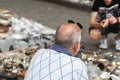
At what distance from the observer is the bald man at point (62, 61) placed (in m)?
1.94

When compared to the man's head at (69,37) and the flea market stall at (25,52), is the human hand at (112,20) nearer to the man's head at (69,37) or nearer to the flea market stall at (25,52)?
the flea market stall at (25,52)

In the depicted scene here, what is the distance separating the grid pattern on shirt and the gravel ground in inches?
110

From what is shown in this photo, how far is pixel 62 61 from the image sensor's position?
1969 millimetres

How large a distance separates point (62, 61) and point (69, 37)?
0.53 ft

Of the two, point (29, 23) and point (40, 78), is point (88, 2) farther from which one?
point (40, 78)

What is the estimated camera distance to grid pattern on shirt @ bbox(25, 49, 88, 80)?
193cm

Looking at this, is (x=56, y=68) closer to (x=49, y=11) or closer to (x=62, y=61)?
(x=62, y=61)

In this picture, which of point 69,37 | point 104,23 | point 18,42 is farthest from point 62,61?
point 104,23

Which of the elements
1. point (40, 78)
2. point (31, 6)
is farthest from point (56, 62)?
point (31, 6)

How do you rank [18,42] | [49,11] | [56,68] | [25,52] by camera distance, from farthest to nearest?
[49,11] < [18,42] < [25,52] < [56,68]

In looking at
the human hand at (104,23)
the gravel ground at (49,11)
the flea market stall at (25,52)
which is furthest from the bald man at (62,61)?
the gravel ground at (49,11)

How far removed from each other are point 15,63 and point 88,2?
2.69 m

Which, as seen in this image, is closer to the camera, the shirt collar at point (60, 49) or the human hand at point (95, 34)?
the shirt collar at point (60, 49)

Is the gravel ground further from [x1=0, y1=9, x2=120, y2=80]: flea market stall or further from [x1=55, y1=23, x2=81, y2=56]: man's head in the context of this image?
[x1=55, y1=23, x2=81, y2=56]: man's head
